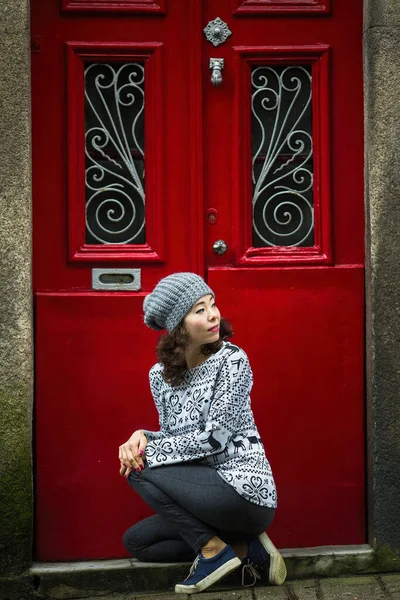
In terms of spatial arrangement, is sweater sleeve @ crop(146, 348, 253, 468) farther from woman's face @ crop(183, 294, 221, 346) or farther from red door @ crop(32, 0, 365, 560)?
red door @ crop(32, 0, 365, 560)

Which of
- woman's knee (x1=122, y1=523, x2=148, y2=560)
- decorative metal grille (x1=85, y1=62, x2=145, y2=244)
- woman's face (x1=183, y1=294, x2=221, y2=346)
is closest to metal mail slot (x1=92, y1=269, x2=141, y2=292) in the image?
decorative metal grille (x1=85, y1=62, x2=145, y2=244)

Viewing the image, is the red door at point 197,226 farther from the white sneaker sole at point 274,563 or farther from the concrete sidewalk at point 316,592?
the white sneaker sole at point 274,563

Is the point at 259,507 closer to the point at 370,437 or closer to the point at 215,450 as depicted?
the point at 215,450

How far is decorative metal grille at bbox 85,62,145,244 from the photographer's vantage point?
5.14 meters

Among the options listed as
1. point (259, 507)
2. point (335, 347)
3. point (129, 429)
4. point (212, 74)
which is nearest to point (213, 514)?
point (259, 507)

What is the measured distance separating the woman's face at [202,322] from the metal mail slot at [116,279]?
1.94 ft

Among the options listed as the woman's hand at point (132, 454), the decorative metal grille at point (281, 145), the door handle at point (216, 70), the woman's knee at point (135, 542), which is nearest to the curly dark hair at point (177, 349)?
the woman's hand at point (132, 454)

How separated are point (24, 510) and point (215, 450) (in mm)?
1026

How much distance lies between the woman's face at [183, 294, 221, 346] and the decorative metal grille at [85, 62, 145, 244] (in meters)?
0.72

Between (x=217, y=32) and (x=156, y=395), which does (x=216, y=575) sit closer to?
(x=156, y=395)

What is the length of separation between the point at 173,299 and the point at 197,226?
652mm

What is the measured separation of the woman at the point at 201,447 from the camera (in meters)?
4.56

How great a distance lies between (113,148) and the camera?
16.9 feet

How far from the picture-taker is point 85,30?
511 cm
